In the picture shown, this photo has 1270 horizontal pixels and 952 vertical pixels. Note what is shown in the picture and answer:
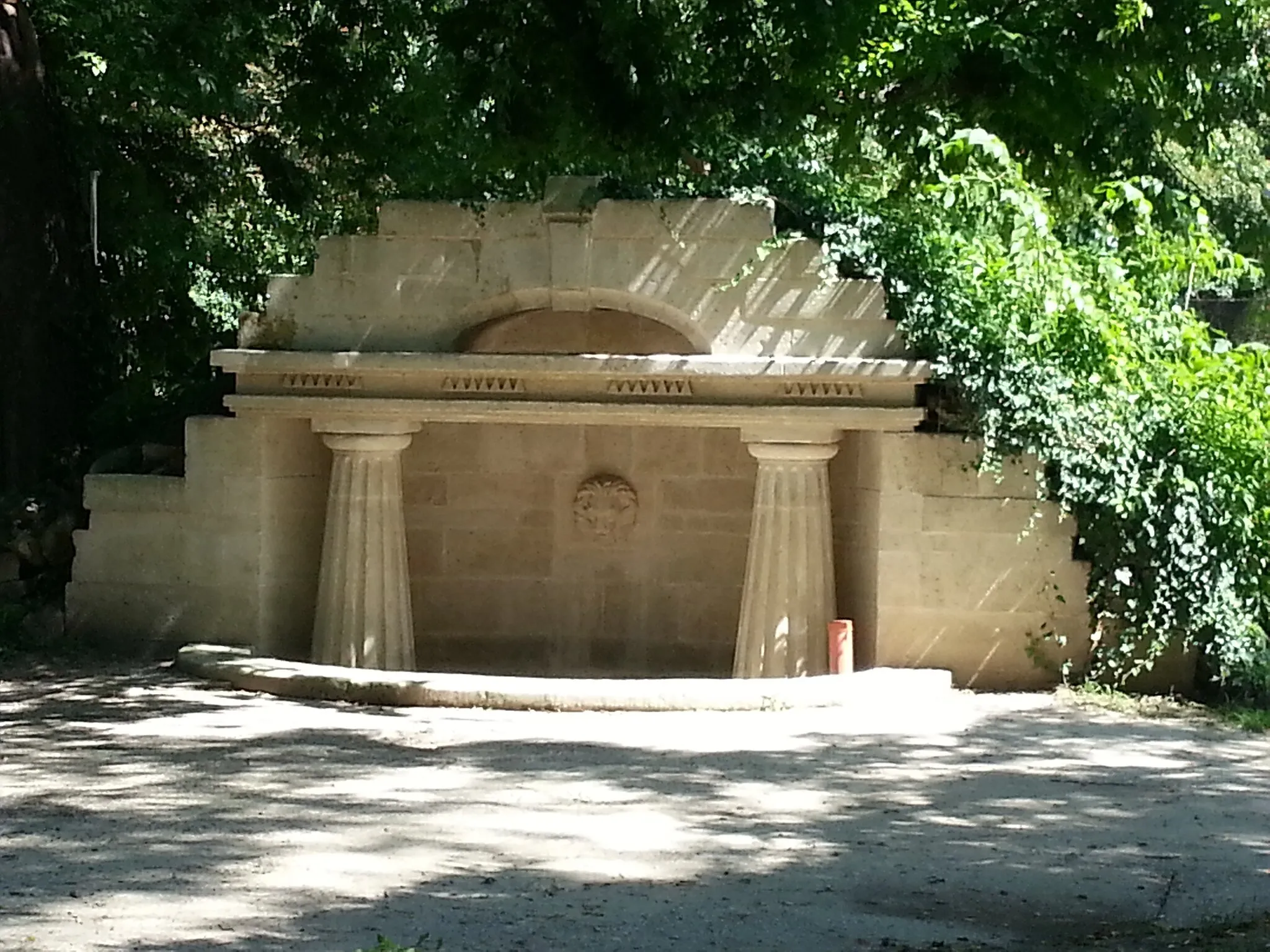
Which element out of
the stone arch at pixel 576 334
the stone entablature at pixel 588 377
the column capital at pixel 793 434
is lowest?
the column capital at pixel 793 434

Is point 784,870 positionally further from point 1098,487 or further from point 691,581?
point 691,581

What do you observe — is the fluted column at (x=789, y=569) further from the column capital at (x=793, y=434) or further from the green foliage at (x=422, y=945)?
the green foliage at (x=422, y=945)

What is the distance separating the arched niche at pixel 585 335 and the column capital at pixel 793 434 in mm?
1485

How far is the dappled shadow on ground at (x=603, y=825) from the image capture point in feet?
18.5

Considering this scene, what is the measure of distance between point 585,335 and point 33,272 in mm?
4061

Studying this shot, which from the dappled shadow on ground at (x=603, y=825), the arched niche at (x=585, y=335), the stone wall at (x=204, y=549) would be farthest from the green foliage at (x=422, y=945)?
the arched niche at (x=585, y=335)

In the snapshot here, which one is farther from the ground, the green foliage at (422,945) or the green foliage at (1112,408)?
the green foliage at (1112,408)

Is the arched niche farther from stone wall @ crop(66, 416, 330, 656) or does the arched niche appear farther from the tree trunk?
the tree trunk

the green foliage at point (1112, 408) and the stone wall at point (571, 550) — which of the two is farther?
the stone wall at point (571, 550)

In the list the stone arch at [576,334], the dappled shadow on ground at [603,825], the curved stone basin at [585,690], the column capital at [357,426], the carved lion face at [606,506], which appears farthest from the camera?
the carved lion face at [606,506]

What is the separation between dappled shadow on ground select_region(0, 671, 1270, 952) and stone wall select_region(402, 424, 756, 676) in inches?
106

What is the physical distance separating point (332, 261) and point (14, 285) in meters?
2.88

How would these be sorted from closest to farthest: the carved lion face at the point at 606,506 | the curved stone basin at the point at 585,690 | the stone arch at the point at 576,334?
the curved stone basin at the point at 585,690
the stone arch at the point at 576,334
the carved lion face at the point at 606,506

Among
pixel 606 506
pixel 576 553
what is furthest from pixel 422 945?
pixel 576 553
